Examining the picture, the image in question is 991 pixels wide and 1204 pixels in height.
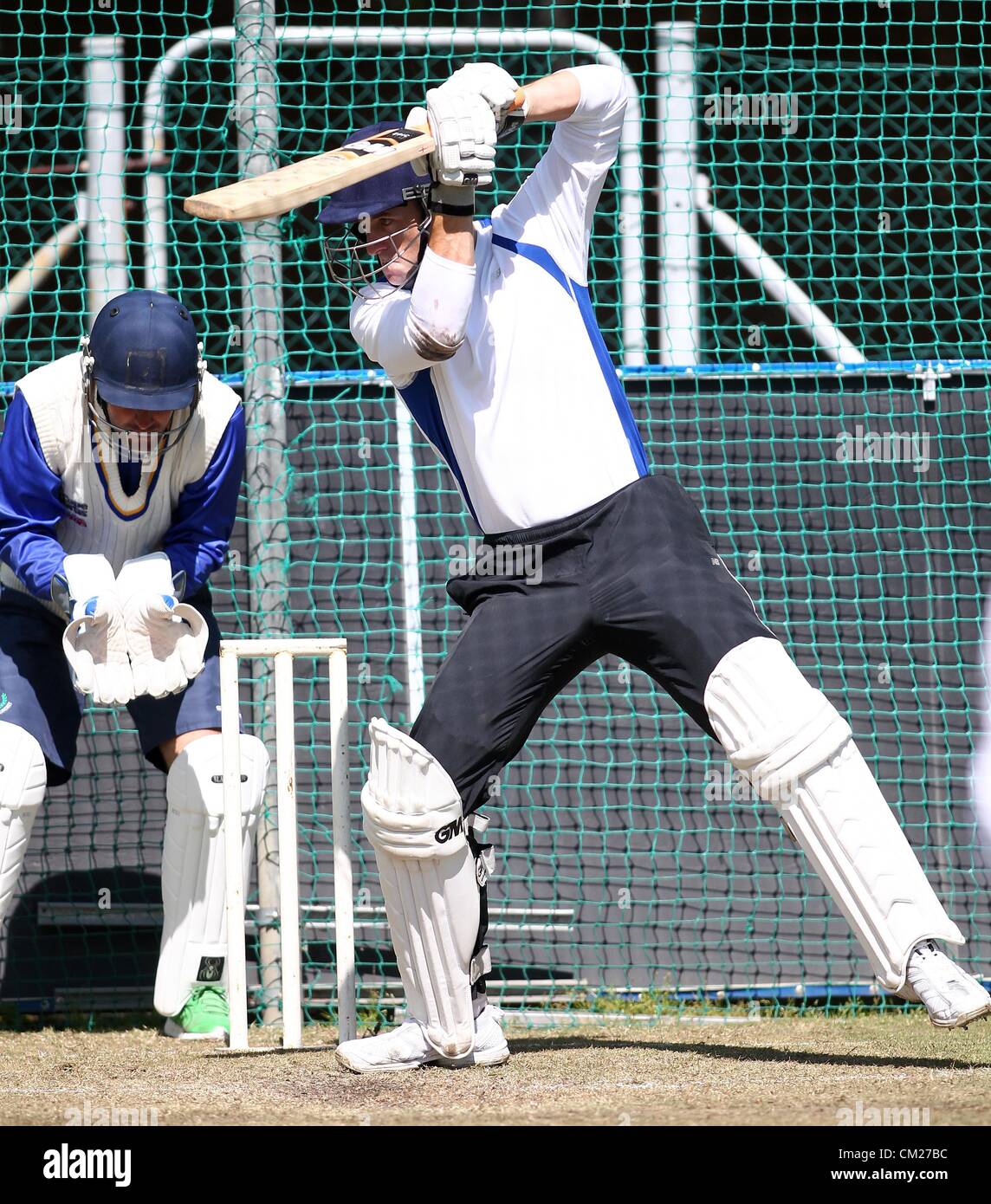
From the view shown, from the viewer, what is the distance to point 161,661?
3.87m

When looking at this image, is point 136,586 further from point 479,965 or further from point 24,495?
point 479,965

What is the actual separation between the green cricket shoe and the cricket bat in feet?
6.80

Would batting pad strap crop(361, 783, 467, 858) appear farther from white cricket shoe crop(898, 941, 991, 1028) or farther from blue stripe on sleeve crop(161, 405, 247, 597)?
blue stripe on sleeve crop(161, 405, 247, 597)

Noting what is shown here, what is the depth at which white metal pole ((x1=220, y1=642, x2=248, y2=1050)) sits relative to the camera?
3.76 metres

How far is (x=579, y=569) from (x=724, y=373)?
1.72 m

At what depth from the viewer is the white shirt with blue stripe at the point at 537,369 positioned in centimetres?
330

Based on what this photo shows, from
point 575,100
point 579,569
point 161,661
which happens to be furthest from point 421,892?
point 575,100

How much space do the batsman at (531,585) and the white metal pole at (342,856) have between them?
28 centimetres

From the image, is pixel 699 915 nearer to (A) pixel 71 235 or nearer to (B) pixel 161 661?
(B) pixel 161 661

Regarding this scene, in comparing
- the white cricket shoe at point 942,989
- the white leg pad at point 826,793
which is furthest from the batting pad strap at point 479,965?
the white cricket shoe at point 942,989

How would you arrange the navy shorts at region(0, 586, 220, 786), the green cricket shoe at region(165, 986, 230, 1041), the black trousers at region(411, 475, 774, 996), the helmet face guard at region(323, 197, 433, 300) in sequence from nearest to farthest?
1. the black trousers at region(411, 475, 774, 996)
2. the helmet face guard at region(323, 197, 433, 300)
3. the navy shorts at region(0, 586, 220, 786)
4. the green cricket shoe at region(165, 986, 230, 1041)
